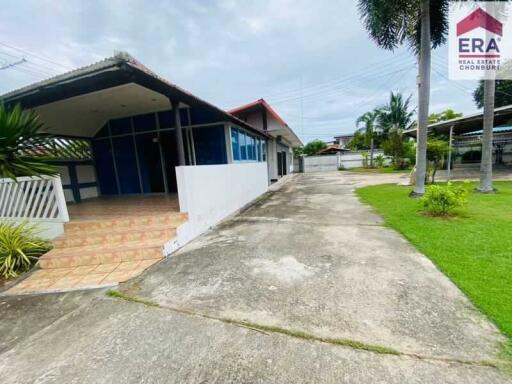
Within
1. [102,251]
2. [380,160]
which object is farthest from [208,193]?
[380,160]

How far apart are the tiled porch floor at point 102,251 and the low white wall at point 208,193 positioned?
0.96 feet

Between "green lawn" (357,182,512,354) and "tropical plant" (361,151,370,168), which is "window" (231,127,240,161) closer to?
"green lawn" (357,182,512,354)

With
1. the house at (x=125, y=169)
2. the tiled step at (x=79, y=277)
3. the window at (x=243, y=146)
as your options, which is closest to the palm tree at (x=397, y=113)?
the house at (x=125, y=169)

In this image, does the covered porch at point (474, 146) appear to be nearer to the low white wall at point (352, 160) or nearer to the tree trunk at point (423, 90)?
the tree trunk at point (423, 90)

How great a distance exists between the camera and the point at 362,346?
5.54 feet

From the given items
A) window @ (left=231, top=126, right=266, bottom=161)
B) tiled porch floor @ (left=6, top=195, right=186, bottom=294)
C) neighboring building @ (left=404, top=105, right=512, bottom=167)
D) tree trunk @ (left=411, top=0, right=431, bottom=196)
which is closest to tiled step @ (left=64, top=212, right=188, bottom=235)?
tiled porch floor @ (left=6, top=195, right=186, bottom=294)

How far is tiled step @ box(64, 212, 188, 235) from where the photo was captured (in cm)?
425

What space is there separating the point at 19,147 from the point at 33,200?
44.9 inches

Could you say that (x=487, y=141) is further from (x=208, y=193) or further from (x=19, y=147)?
(x=19, y=147)

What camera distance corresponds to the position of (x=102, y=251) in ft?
11.8

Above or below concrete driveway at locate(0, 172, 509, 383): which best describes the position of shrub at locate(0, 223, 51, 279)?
above

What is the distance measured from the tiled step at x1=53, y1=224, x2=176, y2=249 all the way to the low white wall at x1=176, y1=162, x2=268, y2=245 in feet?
0.97

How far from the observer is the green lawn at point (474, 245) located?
6.98ft

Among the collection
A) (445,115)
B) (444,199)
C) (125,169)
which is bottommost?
(444,199)
